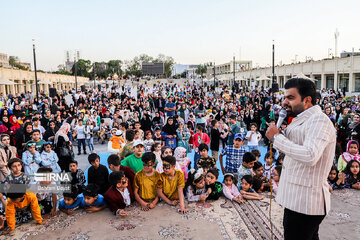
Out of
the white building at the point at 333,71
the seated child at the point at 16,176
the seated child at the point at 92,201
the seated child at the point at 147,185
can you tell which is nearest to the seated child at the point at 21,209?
the seated child at the point at 16,176

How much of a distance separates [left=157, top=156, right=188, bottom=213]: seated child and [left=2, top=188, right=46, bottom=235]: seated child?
1564 mm

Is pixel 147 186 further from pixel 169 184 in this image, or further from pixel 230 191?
pixel 230 191

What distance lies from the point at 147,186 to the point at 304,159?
2.67 metres

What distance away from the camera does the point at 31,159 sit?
5016mm

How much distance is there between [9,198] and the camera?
3.19m

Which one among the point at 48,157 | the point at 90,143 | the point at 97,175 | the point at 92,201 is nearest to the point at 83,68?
the point at 90,143

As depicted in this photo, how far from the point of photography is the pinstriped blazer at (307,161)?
1477mm

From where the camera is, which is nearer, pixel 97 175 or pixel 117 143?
pixel 97 175

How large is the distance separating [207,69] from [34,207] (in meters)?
95.0

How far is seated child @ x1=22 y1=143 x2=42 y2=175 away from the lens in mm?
4960

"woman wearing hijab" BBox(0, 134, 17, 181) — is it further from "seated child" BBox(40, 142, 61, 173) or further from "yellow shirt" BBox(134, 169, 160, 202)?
"yellow shirt" BBox(134, 169, 160, 202)

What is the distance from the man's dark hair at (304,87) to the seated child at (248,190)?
2.54 meters

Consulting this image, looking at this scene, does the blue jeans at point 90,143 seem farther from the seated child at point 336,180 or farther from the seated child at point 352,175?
the seated child at point 352,175

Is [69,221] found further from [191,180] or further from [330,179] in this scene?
[330,179]
